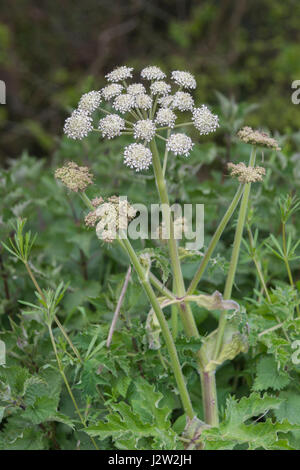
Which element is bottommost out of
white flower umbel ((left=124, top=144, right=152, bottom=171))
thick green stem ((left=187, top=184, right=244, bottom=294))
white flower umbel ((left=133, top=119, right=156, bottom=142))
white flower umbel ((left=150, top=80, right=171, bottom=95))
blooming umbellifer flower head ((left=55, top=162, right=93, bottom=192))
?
thick green stem ((left=187, top=184, right=244, bottom=294))

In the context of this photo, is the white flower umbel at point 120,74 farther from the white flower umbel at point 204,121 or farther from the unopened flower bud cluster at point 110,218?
the unopened flower bud cluster at point 110,218

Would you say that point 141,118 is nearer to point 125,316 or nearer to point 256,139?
point 256,139

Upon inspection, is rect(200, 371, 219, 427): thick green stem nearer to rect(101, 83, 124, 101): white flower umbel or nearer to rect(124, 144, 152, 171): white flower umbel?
rect(124, 144, 152, 171): white flower umbel

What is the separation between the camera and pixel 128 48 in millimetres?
5207

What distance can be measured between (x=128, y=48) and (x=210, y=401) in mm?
4486

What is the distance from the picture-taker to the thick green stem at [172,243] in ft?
3.91

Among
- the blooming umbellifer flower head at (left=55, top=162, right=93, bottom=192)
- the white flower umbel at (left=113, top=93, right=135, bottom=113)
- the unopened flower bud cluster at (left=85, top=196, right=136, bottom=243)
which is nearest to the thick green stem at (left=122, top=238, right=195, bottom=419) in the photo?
the unopened flower bud cluster at (left=85, top=196, right=136, bottom=243)

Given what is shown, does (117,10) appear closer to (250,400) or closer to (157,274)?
(157,274)

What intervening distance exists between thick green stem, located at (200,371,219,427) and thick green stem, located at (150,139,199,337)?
0.37 feet

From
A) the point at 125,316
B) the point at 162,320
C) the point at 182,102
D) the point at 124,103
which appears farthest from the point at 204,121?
the point at 125,316

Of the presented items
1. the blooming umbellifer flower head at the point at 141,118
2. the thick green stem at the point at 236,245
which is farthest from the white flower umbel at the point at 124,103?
the thick green stem at the point at 236,245

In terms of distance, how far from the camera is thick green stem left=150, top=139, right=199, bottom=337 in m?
1.19

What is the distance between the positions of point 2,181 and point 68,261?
37 cm

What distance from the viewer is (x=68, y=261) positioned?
1.99m
